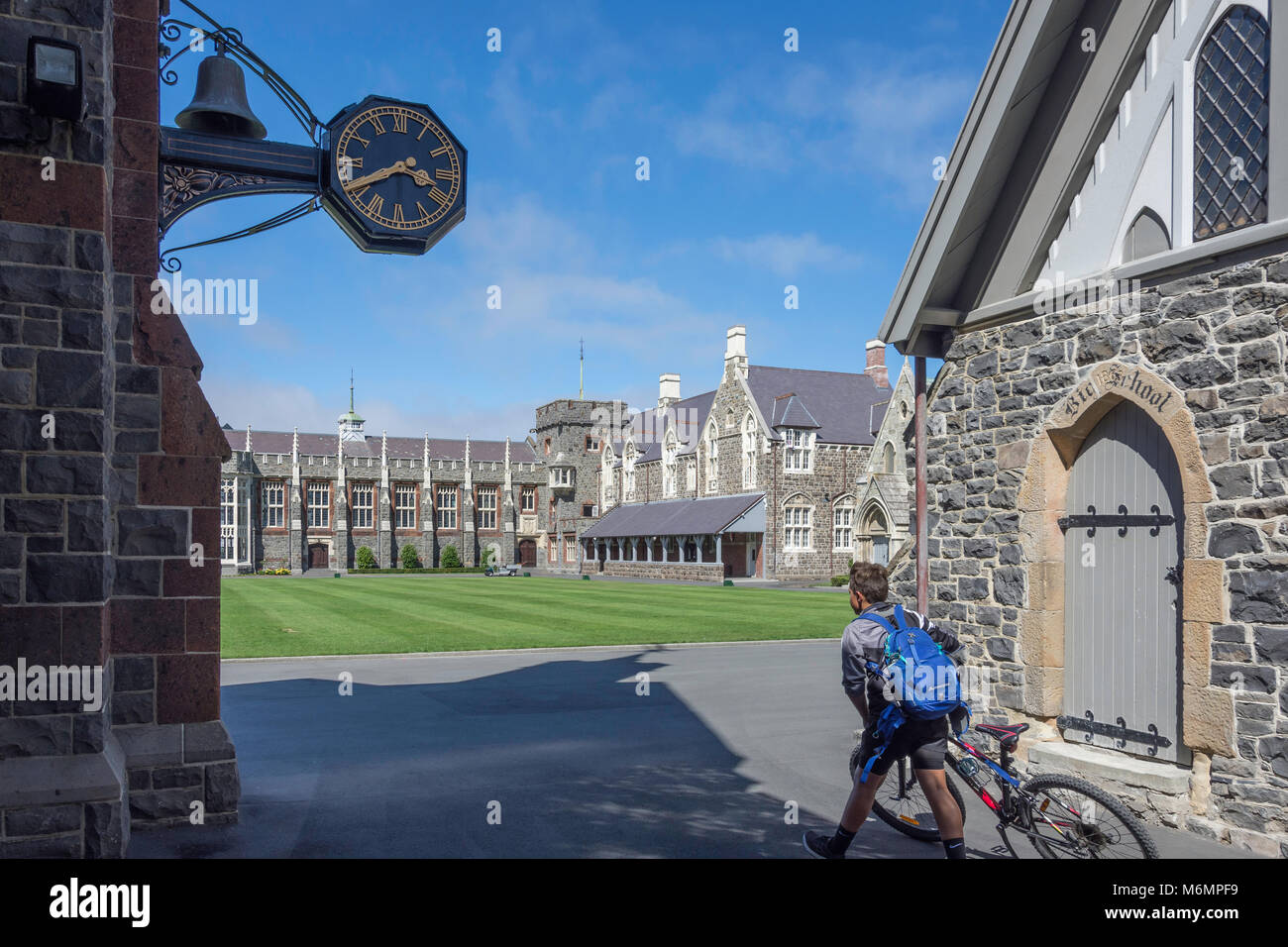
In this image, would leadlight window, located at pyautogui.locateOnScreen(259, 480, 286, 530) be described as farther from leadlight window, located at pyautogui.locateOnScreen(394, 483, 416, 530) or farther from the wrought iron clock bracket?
the wrought iron clock bracket

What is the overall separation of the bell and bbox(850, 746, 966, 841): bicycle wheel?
718 centimetres

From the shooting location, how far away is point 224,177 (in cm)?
797

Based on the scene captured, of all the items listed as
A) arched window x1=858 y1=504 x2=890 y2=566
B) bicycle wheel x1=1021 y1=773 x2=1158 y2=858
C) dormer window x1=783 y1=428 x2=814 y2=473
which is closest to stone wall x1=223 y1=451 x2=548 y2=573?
dormer window x1=783 y1=428 x2=814 y2=473

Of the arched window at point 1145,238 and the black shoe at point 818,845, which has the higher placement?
the arched window at point 1145,238

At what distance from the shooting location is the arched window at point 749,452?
48906 millimetres

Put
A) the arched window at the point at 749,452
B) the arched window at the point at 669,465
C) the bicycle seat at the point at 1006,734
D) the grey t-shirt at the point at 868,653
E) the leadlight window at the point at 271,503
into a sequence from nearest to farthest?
the grey t-shirt at the point at 868,653 < the bicycle seat at the point at 1006,734 < the arched window at the point at 749,452 < the arched window at the point at 669,465 < the leadlight window at the point at 271,503

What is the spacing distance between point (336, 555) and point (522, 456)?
59.3 ft

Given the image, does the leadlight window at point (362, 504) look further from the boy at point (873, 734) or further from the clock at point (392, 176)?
the boy at point (873, 734)

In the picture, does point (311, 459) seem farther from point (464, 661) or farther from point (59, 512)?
point (59, 512)

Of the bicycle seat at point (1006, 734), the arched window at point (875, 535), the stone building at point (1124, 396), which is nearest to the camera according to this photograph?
the bicycle seat at point (1006, 734)

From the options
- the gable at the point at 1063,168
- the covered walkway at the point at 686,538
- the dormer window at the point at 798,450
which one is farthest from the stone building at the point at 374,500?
the gable at the point at 1063,168

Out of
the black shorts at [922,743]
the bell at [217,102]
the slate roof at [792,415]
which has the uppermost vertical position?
the slate roof at [792,415]

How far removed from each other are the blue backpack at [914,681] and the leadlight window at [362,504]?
232ft

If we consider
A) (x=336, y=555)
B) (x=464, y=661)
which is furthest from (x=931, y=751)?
(x=336, y=555)
